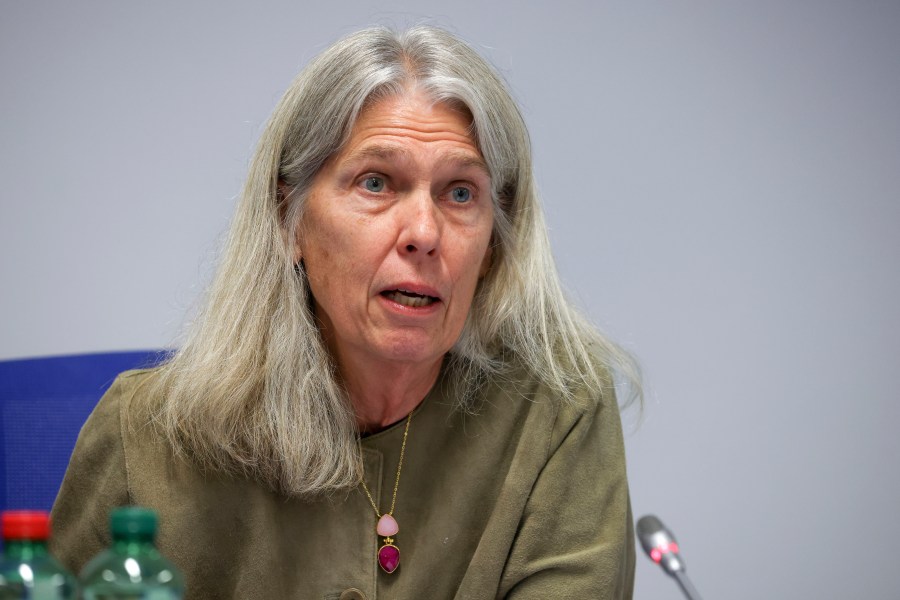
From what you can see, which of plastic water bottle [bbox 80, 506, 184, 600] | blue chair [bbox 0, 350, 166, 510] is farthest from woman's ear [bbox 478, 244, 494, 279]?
plastic water bottle [bbox 80, 506, 184, 600]

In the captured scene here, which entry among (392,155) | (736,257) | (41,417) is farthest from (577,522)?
(736,257)

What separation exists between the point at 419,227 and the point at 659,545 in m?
0.52

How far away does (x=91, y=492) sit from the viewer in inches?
57.2

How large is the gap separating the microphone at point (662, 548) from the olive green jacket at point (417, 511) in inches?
8.8

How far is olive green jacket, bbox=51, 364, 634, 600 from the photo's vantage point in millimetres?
1423

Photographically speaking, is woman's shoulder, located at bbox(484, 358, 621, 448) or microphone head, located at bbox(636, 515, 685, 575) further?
woman's shoulder, located at bbox(484, 358, 621, 448)

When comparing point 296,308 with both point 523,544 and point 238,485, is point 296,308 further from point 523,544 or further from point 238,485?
point 523,544

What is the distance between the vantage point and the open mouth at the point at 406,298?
1464 mm

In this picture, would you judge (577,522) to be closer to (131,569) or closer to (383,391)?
(383,391)

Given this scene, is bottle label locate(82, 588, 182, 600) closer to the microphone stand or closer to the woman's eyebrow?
the microphone stand

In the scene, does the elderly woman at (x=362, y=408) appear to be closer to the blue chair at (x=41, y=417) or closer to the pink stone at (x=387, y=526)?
the pink stone at (x=387, y=526)

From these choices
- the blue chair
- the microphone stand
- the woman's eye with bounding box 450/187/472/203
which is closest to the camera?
the microphone stand

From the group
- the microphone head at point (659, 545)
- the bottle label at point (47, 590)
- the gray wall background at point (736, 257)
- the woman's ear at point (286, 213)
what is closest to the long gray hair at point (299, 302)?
the woman's ear at point (286, 213)

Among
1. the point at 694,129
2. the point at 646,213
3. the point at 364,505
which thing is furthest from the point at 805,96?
the point at 364,505
